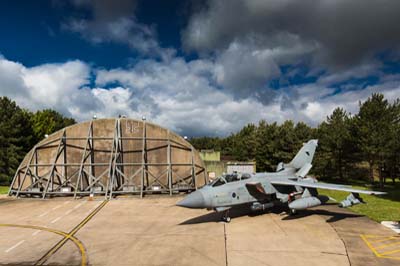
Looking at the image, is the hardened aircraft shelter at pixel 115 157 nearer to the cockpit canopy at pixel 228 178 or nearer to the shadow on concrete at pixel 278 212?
the shadow on concrete at pixel 278 212

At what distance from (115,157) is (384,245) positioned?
70.4 feet

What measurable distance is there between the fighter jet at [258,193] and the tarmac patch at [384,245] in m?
2.25

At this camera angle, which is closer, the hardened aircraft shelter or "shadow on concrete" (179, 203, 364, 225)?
"shadow on concrete" (179, 203, 364, 225)

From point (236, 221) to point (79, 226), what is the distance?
8.94m

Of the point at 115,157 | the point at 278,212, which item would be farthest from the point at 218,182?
the point at 115,157

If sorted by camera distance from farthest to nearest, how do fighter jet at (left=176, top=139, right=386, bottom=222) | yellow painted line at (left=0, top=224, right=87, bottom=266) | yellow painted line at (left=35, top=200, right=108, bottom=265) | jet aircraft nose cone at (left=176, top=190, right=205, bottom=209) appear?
fighter jet at (left=176, top=139, right=386, bottom=222) → jet aircraft nose cone at (left=176, top=190, right=205, bottom=209) → yellow painted line at (left=0, top=224, right=87, bottom=266) → yellow painted line at (left=35, top=200, right=108, bottom=265)

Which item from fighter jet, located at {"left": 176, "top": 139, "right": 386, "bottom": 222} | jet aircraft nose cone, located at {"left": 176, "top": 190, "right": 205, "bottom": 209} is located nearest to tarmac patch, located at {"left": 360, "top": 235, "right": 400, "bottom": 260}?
fighter jet, located at {"left": 176, "top": 139, "right": 386, "bottom": 222}

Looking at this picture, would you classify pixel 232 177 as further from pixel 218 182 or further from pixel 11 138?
pixel 11 138

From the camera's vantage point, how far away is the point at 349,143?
37.2 m

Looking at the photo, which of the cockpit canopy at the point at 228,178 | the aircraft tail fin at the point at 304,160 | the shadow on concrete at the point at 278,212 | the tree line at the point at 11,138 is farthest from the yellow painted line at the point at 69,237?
the tree line at the point at 11,138

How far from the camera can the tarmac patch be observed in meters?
9.90

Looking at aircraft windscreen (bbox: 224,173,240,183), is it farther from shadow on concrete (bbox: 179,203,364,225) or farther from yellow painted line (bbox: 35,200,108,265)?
yellow painted line (bbox: 35,200,108,265)

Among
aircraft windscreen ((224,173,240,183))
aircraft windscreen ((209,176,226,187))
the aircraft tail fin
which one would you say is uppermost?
the aircraft tail fin

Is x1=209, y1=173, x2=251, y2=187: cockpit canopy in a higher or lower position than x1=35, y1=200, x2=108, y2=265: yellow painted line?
higher
